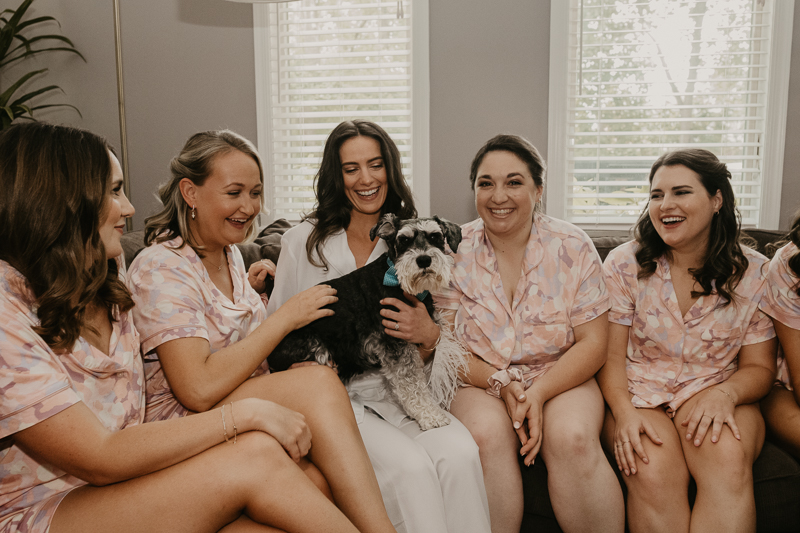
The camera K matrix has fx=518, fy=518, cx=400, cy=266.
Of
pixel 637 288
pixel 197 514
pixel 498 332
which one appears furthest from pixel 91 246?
pixel 637 288

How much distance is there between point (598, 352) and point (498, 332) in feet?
1.26

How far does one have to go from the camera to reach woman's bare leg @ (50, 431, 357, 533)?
116 cm

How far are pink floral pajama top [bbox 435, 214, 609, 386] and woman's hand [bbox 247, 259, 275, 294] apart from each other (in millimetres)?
891

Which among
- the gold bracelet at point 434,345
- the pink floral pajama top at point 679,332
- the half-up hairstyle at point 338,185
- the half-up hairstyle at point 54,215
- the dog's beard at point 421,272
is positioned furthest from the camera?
the half-up hairstyle at point 338,185

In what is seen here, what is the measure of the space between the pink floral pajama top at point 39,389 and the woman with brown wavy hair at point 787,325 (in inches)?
85.7

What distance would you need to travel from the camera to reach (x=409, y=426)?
194 cm

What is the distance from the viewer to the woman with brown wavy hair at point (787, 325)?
1.85m

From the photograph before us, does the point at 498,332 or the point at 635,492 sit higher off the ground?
the point at 498,332

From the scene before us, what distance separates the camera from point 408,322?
6.39ft

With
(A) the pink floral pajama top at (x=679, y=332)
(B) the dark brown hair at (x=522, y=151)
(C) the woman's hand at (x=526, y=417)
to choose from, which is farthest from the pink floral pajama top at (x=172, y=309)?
(A) the pink floral pajama top at (x=679, y=332)

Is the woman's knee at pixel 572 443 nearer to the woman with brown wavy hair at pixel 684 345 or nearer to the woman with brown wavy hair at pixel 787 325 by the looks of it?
the woman with brown wavy hair at pixel 684 345

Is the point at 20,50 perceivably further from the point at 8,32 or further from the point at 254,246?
the point at 254,246

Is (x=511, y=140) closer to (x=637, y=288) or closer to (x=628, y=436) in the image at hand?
(x=637, y=288)

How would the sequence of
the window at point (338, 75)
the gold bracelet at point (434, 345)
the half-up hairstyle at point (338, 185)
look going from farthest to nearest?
the window at point (338, 75) → the half-up hairstyle at point (338, 185) → the gold bracelet at point (434, 345)
